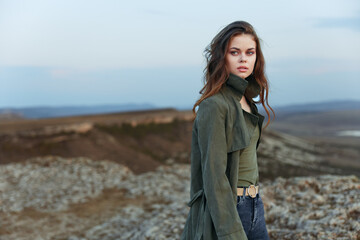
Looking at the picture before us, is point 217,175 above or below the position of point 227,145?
below

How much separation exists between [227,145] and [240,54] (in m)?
0.78

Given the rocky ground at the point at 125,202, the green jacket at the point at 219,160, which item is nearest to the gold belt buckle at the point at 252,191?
the green jacket at the point at 219,160

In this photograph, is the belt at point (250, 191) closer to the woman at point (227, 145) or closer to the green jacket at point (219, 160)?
the woman at point (227, 145)

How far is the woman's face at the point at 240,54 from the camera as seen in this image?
9.59ft

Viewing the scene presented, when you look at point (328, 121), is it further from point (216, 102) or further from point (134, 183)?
point (216, 102)

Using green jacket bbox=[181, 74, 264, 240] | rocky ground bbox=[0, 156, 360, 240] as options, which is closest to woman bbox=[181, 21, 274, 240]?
green jacket bbox=[181, 74, 264, 240]

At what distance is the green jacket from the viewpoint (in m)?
2.62

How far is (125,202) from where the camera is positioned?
9.71 m

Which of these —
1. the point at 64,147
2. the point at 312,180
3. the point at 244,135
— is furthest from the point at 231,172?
the point at 64,147

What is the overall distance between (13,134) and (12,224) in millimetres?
7879

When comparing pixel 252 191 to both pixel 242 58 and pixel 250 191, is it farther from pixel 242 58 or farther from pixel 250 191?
pixel 242 58

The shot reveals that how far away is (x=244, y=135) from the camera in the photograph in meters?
2.77

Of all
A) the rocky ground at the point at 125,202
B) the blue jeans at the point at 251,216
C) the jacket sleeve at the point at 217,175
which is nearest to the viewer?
the jacket sleeve at the point at 217,175

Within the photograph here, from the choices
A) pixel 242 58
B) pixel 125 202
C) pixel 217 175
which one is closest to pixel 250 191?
pixel 217 175
